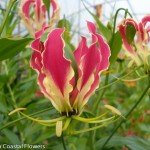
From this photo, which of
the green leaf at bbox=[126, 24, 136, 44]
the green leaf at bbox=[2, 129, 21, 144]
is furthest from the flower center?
the green leaf at bbox=[2, 129, 21, 144]

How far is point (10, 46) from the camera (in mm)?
784

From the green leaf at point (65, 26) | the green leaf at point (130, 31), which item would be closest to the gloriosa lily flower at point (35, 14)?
the green leaf at point (65, 26)

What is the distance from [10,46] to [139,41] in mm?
426

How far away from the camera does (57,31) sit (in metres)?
0.64

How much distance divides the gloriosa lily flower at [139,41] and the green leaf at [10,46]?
0.28 meters

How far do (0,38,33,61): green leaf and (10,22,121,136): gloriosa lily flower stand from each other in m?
0.07

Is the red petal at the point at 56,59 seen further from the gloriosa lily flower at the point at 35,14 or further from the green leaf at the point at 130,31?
the gloriosa lily flower at the point at 35,14

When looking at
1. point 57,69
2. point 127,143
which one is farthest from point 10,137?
point 57,69

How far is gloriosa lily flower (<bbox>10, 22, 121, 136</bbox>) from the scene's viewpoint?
654 millimetres

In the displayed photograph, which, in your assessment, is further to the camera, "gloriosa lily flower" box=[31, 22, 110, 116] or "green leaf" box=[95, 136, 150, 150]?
"green leaf" box=[95, 136, 150, 150]

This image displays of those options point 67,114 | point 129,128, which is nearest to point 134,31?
point 67,114

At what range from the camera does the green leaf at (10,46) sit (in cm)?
76

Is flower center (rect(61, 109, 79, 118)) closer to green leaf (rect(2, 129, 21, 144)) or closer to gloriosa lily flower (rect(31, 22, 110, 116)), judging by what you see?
gloriosa lily flower (rect(31, 22, 110, 116))

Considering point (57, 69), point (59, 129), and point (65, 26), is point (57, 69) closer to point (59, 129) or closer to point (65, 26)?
point (59, 129)
